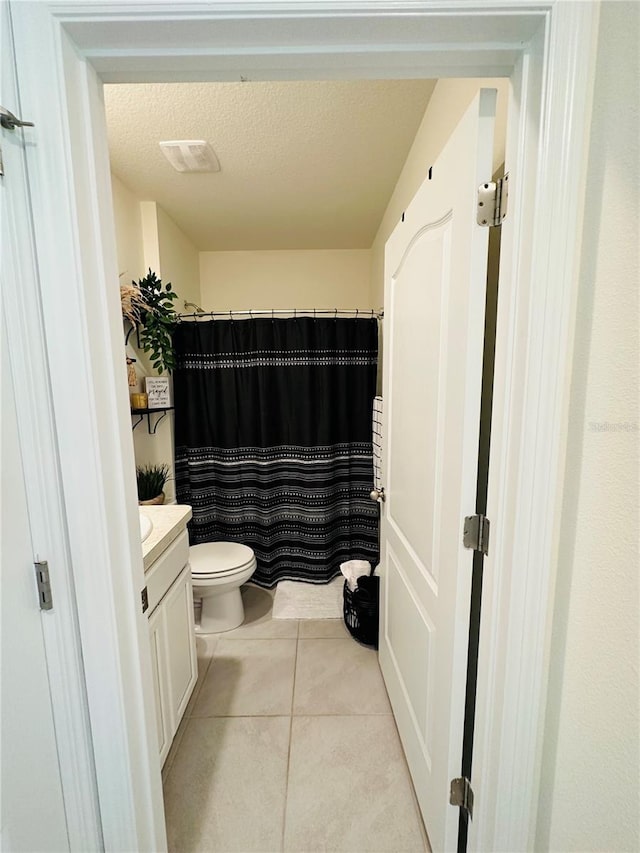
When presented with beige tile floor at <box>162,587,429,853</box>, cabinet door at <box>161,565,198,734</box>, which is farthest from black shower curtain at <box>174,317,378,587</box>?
cabinet door at <box>161,565,198,734</box>

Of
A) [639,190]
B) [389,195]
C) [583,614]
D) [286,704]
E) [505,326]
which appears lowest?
[286,704]

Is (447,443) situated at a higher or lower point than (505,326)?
lower

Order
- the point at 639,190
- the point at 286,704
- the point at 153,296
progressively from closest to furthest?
the point at 639,190 → the point at 286,704 → the point at 153,296

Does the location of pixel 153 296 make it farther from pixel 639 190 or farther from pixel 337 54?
pixel 639 190

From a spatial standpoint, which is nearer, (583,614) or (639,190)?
(639,190)

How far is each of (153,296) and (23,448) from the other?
1577 millimetres

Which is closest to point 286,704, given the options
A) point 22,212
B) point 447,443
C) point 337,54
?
point 447,443

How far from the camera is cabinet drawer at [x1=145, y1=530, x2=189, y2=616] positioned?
110 cm

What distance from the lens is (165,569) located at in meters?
1.21

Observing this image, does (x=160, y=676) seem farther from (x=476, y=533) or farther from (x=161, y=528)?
(x=476, y=533)

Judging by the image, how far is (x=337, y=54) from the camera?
2.00 feet

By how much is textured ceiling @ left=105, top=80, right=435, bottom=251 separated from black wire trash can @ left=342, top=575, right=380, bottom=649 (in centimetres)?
218

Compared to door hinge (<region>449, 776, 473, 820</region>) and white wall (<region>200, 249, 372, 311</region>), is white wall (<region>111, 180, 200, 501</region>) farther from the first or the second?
door hinge (<region>449, 776, 473, 820</region>)

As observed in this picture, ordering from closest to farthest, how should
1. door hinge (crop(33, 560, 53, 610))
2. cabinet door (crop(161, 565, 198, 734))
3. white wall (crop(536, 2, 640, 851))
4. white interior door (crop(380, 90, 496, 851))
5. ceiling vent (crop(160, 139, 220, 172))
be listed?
white wall (crop(536, 2, 640, 851)) → door hinge (crop(33, 560, 53, 610)) → white interior door (crop(380, 90, 496, 851)) → cabinet door (crop(161, 565, 198, 734)) → ceiling vent (crop(160, 139, 220, 172))
